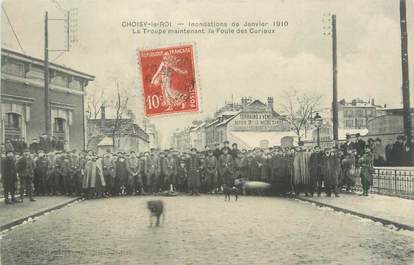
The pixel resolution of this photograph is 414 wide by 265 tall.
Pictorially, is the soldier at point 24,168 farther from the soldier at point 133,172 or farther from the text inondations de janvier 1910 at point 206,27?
the text inondations de janvier 1910 at point 206,27

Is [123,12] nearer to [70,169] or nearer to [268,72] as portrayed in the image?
[268,72]

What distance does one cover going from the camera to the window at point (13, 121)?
1217 cm

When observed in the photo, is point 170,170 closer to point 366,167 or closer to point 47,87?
point 47,87

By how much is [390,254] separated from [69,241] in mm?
4412

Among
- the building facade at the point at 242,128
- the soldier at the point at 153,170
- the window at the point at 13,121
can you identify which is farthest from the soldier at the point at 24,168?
the soldier at the point at 153,170

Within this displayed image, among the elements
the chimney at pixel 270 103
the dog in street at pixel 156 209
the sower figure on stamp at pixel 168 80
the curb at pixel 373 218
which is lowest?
the curb at pixel 373 218

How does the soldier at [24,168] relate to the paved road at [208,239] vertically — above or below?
above

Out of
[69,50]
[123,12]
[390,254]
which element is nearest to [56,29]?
[69,50]

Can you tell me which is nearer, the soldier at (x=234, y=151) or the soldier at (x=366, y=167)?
the soldier at (x=366, y=167)

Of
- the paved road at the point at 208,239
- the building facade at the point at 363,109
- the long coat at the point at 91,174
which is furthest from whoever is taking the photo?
the long coat at the point at 91,174

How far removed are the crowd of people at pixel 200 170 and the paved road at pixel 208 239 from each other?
10.3 ft

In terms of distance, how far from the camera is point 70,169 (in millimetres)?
15273

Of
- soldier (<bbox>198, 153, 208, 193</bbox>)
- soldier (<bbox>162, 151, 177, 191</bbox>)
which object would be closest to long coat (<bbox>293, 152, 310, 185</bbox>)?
soldier (<bbox>198, 153, 208, 193</bbox>)

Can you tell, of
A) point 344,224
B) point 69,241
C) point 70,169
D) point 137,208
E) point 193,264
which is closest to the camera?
point 193,264
